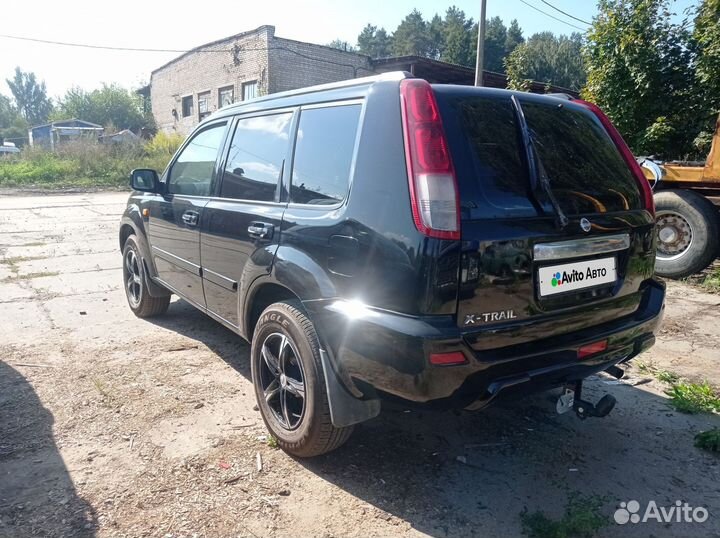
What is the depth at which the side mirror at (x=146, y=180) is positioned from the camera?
423 cm

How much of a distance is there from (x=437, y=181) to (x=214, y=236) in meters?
1.84

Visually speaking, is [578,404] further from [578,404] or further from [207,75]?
[207,75]

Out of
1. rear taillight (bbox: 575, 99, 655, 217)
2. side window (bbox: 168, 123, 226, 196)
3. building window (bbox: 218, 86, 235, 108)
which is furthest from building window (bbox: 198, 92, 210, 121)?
rear taillight (bbox: 575, 99, 655, 217)

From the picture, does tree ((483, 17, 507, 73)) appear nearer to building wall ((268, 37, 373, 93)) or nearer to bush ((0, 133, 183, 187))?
building wall ((268, 37, 373, 93))

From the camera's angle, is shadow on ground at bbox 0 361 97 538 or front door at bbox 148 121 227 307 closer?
shadow on ground at bbox 0 361 97 538

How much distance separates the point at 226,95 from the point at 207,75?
2.10 meters

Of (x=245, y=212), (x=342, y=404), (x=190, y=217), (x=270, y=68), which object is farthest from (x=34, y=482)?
(x=270, y=68)

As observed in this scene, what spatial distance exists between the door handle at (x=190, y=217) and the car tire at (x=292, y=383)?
3.76 ft

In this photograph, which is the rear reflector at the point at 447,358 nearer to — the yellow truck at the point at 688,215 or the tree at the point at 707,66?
the yellow truck at the point at 688,215

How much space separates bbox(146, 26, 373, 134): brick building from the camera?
22.7m

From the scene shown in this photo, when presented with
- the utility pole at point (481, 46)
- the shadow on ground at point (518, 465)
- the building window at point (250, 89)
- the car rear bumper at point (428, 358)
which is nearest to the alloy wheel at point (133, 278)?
the shadow on ground at point (518, 465)

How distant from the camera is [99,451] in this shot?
285cm

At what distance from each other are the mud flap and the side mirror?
2.60 m

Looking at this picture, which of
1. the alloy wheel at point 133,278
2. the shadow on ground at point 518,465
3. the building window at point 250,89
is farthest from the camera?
the building window at point 250,89
